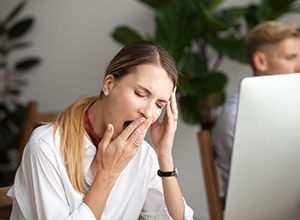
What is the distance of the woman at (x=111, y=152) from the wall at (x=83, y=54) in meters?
1.35

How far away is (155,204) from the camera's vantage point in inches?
35.6

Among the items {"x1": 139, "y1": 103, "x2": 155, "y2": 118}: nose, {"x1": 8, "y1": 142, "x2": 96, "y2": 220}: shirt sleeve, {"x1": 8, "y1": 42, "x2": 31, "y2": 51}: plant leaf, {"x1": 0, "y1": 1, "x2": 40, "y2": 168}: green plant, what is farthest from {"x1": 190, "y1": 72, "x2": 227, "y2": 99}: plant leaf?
{"x1": 8, "y1": 42, "x2": 31, "y2": 51}: plant leaf

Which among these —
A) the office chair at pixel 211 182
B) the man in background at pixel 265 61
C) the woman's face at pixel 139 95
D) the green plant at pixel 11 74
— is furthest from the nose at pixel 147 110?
the green plant at pixel 11 74

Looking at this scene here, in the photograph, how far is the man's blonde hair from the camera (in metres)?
1.42

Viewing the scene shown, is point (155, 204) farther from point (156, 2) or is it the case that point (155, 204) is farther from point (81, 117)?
point (156, 2)

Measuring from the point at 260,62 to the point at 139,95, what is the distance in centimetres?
93

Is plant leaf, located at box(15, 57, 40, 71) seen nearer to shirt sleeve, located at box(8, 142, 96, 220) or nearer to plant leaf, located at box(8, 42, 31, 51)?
plant leaf, located at box(8, 42, 31, 51)

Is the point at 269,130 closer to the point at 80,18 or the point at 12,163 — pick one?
the point at 80,18

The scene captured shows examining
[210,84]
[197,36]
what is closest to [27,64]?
[197,36]

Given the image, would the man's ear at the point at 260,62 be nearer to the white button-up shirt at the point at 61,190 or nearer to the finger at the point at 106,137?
the white button-up shirt at the point at 61,190

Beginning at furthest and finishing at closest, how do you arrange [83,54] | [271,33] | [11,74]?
[11,74] < [83,54] < [271,33]

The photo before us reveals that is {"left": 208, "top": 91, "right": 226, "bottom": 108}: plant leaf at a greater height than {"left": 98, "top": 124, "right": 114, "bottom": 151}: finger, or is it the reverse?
{"left": 98, "top": 124, "right": 114, "bottom": 151}: finger

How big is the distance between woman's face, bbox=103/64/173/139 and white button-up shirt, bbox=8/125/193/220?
14 cm

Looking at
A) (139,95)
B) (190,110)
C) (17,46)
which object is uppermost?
(17,46)
